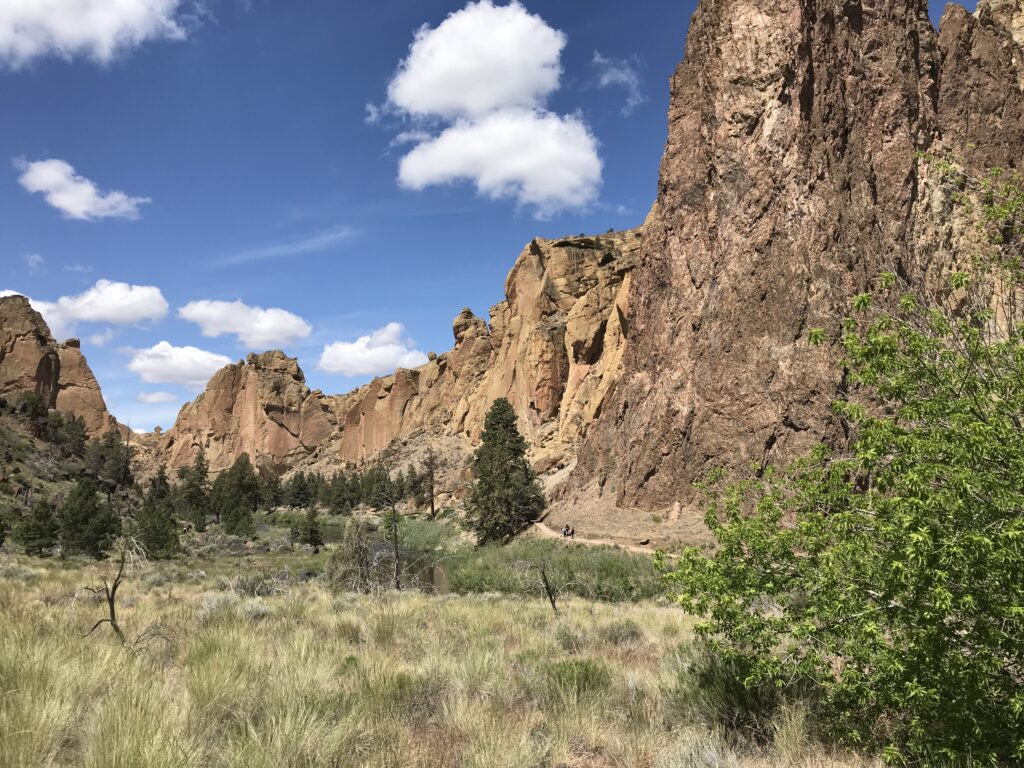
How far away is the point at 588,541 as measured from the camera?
1415 inches

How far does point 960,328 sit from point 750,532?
252cm

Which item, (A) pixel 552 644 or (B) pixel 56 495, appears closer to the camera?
(A) pixel 552 644

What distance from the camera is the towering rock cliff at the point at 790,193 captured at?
1228 inches

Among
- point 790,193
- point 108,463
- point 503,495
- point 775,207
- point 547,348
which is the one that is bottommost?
point 503,495

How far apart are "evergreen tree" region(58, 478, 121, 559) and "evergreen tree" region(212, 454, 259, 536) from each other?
19.6 meters

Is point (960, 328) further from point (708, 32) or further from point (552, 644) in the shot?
point (708, 32)

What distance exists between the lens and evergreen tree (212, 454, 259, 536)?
5988 cm

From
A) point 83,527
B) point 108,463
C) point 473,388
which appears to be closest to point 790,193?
point 83,527

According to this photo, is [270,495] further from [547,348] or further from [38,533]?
[38,533]

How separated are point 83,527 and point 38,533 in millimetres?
3318

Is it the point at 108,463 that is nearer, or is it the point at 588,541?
A: the point at 588,541

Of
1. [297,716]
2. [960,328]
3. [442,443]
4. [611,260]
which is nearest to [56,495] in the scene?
[442,443]

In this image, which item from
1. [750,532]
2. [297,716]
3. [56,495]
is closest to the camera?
[297,716]

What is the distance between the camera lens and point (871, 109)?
113 ft
